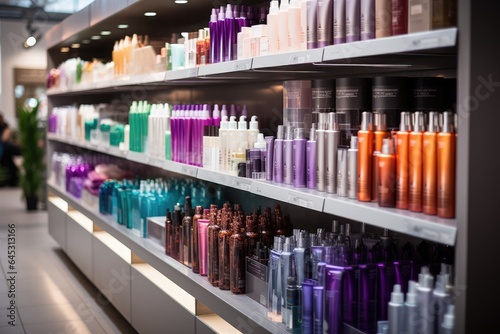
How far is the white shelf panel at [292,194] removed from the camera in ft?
7.62

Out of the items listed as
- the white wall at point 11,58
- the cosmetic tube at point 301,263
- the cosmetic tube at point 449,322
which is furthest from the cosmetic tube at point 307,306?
the white wall at point 11,58

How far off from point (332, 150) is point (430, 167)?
20.0 inches

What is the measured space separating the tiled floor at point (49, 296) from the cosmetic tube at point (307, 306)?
96.3 inches

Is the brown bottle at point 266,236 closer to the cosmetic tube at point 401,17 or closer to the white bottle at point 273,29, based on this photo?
the white bottle at point 273,29

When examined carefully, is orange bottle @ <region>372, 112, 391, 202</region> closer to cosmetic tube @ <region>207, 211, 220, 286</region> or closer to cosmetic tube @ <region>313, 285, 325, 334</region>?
cosmetic tube @ <region>313, 285, 325, 334</region>

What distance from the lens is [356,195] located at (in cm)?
221

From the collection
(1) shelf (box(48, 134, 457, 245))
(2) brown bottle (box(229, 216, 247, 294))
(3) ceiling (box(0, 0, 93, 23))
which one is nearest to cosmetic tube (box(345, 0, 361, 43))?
(1) shelf (box(48, 134, 457, 245))

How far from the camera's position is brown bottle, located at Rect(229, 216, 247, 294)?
118 inches

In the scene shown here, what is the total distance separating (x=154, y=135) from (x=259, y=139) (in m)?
1.47

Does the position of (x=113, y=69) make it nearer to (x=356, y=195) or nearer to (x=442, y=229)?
(x=356, y=195)

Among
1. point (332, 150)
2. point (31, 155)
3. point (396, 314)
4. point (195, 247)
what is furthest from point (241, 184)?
point (31, 155)

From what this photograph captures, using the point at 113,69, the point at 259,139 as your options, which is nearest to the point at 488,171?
the point at 259,139

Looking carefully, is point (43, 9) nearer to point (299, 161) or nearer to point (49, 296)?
point (49, 296)

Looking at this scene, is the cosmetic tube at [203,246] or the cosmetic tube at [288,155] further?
the cosmetic tube at [203,246]
